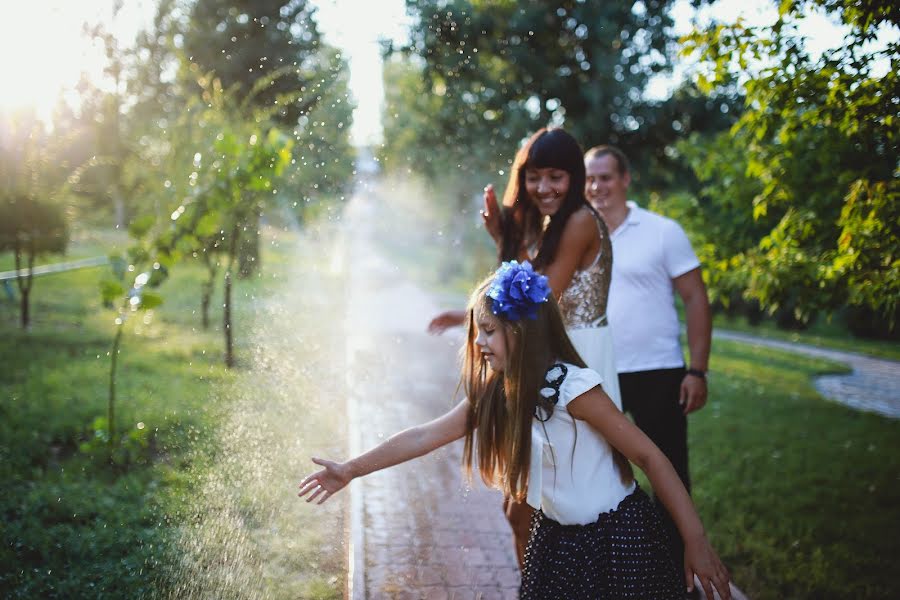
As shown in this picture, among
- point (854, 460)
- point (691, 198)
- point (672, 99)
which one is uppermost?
point (672, 99)

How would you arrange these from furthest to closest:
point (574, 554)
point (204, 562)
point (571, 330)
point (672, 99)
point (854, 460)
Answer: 1. point (672, 99)
2. point (854, 460)
3. point (204, 562)
4. point (571, 330)
5. point (574, 554)

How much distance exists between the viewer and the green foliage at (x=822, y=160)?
3.53 meters

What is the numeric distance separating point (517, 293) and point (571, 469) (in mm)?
634

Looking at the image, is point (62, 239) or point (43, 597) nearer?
point (43, 597)

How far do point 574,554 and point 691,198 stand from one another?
5794 mm

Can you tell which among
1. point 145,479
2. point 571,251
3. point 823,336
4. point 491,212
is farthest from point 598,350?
point 823,336

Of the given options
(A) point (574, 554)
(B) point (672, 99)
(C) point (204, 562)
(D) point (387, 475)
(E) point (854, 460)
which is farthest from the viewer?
(B) point (672, 99)

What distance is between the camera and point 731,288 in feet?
19.0

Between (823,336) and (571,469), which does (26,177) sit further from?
(823,336)

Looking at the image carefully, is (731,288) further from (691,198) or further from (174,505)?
(174,505)

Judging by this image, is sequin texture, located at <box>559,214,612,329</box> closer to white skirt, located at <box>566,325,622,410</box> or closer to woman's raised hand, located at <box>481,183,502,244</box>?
white skirt, located at <box>566,325,622,410</box>

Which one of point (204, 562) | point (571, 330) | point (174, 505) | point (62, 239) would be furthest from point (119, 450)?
point (62, 239)

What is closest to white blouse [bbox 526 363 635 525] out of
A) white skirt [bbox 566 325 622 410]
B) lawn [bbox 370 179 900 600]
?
white skirt [bbox 566 325 622 410]

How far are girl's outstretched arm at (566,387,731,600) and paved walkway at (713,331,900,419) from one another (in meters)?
8.94
